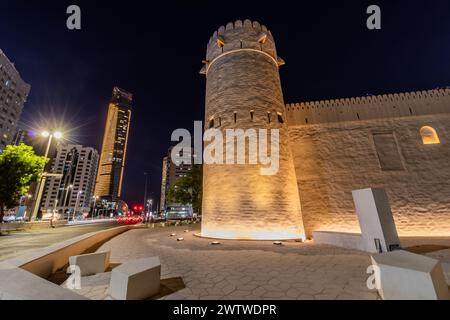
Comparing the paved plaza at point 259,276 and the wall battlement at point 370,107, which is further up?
the wall battlement at point 370,107

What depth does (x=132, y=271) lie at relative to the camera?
126 inches

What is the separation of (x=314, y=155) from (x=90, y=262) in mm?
12871

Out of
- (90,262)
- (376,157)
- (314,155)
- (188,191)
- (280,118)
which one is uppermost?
(280,118)

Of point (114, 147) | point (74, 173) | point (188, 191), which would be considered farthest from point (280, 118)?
point (114, 147)

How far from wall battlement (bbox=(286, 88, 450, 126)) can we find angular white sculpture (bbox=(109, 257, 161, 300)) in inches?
515

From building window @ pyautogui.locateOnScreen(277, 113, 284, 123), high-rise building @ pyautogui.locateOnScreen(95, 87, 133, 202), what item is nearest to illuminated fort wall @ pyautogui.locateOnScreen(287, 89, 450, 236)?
building window @ pyautogui.locateOnScreen(277, 113, 284, 123)

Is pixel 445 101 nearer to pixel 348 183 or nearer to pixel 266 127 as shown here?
pixel 348 183

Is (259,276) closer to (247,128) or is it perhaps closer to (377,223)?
(377,223)

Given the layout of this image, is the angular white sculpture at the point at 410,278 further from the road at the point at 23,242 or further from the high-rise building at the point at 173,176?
the high-rise building at the point at 173,176

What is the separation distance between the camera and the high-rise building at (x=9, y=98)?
48.7m

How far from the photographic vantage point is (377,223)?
20.2ft

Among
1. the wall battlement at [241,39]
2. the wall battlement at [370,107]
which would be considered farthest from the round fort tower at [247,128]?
the wall battlement at [370,107]

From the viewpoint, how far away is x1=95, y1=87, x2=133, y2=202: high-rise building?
138 metres

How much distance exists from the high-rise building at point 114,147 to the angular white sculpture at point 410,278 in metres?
157
